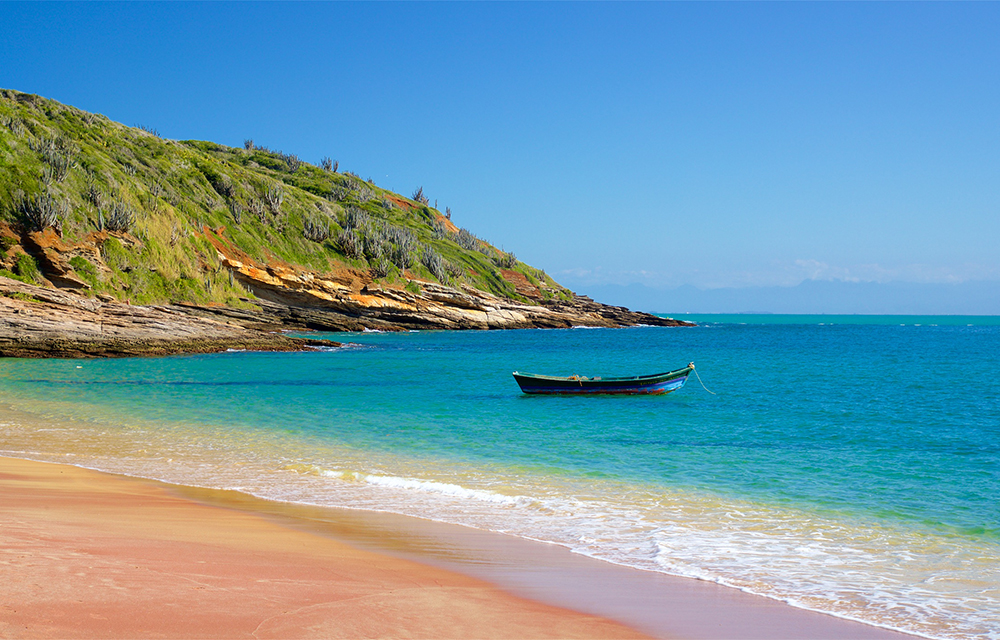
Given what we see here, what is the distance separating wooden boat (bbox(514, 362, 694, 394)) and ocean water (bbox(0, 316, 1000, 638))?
0.50m

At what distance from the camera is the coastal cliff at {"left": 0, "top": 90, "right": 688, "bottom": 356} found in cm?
4403

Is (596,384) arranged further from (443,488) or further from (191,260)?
(191,260)

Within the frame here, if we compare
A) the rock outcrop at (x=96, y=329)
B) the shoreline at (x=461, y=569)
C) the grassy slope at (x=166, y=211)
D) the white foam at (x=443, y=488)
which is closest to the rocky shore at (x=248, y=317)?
the rock outcrop at (x=96, y=329)

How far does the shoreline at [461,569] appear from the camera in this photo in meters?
5.98

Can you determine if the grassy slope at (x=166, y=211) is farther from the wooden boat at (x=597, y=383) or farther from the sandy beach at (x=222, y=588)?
the sandy beach at (x=222, y=588)

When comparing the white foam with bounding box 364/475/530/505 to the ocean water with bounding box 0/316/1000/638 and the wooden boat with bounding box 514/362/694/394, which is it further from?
the wooden boat with bounding box 514/362/694/394

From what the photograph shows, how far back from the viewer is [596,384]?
27891 mm

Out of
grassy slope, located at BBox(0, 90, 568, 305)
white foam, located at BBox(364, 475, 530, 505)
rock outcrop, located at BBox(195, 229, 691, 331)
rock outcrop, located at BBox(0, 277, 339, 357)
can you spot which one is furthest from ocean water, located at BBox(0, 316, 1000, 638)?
rock outcrop, located at BBox(195, 229, 691, 331)

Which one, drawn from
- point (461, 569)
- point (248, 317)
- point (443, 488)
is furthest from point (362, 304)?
point (461, 569)

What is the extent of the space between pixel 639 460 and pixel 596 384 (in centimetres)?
1264

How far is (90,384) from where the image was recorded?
28.3m

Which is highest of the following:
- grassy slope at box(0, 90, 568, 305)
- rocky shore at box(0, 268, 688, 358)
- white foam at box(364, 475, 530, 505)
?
grassy slope at box(0, 90, 568, 305)

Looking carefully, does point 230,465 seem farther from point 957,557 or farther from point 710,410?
point 710,410

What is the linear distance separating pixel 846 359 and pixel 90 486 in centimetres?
5188
